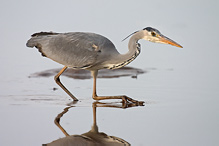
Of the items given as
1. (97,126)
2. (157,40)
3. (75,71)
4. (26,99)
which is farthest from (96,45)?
(75,71)

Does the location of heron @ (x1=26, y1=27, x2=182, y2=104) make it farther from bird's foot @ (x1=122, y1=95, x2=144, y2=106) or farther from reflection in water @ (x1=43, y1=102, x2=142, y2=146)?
reflection in water @ (x1=43, y1=102, x2=142, y2=146)

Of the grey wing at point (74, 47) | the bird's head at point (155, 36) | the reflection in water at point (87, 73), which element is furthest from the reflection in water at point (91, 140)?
the reflection in water at point (87, 73)

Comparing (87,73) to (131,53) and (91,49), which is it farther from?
(131,53)

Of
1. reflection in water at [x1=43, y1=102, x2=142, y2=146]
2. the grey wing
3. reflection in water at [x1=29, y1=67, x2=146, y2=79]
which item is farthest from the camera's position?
reflection in water at [x1=29, y1=67, x2=146, y2=79]

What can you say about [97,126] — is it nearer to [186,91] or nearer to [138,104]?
[138,104]

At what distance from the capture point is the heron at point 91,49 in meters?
8.34

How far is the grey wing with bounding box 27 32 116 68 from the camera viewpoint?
8477mm

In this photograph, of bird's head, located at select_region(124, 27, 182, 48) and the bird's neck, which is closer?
bird's head, located at select_region(124, 27, 182, 48)

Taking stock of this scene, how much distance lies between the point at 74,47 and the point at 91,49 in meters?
0.44

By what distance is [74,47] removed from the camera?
877 centimetres

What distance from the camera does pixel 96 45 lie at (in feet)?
27.8

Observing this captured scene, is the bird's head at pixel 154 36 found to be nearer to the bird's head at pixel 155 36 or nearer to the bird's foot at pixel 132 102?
the bird's head at pixel 155 36

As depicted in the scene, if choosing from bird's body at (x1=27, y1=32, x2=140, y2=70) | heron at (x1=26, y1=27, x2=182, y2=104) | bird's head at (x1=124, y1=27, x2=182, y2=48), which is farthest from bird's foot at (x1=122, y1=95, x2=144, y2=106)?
bird's head at (x1=124, y1=27, x2=182, y2=48)

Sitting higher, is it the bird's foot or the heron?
the heron
